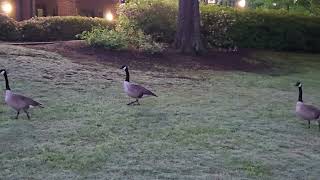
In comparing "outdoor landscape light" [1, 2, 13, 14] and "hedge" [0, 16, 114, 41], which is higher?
"outdoor landscape light" [1, 2, 13, 14]

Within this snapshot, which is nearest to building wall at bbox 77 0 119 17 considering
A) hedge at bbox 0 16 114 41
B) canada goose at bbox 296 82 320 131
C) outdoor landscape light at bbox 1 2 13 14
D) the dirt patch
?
outdoor landscape light at bbox 1 2 13 14

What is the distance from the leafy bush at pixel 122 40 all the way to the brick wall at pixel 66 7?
31.1 ft

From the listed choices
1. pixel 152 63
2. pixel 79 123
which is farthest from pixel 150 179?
pixel 152 63

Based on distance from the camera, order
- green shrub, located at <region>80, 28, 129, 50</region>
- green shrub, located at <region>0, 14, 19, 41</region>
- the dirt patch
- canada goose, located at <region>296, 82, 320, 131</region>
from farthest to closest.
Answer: green shrub, located at <region>0, 14, 19, 41</region> < green shrub, located at <region>80, 28, 129, 50</region> < the dirt patch < canada goose, located at <region>296, 82, 320, 131</region>

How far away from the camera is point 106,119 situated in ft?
28.6

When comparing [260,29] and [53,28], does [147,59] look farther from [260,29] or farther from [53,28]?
[260,29]

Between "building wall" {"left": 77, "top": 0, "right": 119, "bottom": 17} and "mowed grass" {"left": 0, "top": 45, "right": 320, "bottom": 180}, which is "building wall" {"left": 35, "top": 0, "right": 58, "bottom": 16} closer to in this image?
"building wall" {"left": 77, "top": 0, "right": 119, "bottom": 17}

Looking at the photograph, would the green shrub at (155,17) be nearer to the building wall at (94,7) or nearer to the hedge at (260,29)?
the hedge at (260,29)

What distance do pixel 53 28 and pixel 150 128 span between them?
10687 millimetres

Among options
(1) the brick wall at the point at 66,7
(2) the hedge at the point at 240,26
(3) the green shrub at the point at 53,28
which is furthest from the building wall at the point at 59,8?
(2) the hedge at the point at 240,26

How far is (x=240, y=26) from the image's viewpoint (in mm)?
19938

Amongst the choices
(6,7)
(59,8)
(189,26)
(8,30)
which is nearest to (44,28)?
(8,30)

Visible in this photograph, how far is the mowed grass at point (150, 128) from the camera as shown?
247 inches

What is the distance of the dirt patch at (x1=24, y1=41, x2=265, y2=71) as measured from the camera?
14844mm
